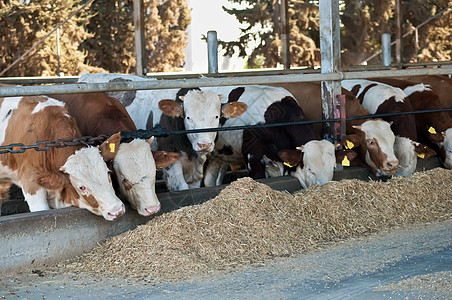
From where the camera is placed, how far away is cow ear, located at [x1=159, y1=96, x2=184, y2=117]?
20.0 feet

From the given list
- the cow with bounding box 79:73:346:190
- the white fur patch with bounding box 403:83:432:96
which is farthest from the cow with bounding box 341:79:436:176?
the cow with bounding box 79:73:346:190

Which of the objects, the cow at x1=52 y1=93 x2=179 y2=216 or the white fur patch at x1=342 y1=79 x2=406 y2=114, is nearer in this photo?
the cow at x1=52 y1=93 x2=179 y2=216

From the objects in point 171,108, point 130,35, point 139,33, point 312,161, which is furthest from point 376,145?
point 130,35

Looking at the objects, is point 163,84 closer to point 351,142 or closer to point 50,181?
point 50,181

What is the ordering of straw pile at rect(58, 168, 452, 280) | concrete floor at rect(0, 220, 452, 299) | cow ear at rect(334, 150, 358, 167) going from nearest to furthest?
concrete floor at rect(0, 220, 452, 299) < straw pile at rect(58, 168, 452, 280) < cow ear at rect(334, 150, 358, 167)

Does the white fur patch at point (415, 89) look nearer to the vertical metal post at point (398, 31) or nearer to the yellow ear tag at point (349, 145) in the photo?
the yellow ear tag at point (349, 145)

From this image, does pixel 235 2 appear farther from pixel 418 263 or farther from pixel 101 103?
pixel 418 263

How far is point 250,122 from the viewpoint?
22.1 ft

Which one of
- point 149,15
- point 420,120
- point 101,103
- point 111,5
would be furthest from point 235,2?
point 101,103

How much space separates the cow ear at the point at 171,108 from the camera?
6.09 m

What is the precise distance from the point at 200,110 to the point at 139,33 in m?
3.85

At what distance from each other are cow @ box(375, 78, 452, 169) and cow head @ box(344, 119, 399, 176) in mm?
977

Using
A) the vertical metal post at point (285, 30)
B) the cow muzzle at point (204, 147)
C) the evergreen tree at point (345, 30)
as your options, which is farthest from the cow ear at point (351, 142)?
the evergreen tree at point (345, 30)

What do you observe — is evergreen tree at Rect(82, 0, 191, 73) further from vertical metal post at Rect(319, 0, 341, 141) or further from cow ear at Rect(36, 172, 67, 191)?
cow ear at Rect(36, 172, 67, 191)
